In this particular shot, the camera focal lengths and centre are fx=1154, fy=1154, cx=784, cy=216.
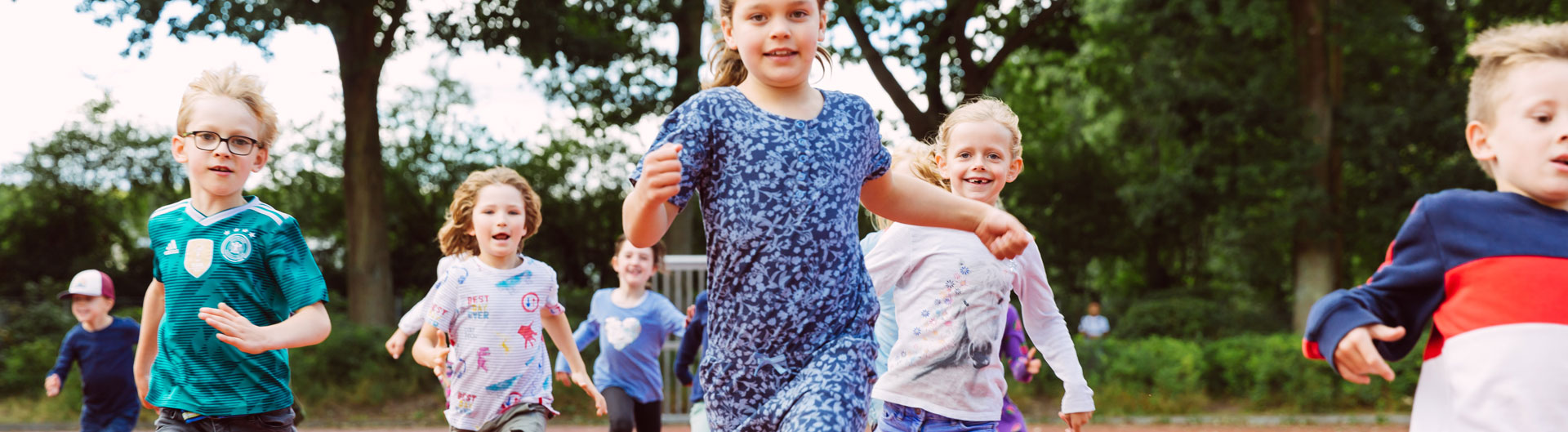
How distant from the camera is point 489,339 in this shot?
550 cm

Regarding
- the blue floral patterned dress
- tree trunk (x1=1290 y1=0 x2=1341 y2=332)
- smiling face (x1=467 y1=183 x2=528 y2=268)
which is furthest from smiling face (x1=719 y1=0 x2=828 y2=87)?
tree trunk (x1=1290 y1=0 x2=1341 y2=332)

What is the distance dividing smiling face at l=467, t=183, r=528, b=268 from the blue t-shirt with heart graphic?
1.72 meters

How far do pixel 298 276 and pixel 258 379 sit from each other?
38 cm

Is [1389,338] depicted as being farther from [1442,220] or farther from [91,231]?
[91,231]

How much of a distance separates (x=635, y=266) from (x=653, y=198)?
5283 mm

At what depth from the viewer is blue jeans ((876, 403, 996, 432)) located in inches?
169

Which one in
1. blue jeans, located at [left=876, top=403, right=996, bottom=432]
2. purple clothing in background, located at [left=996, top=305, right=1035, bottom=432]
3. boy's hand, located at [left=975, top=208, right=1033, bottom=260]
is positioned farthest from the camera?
purple clothing in background, located at [left=996, top=305, right=1035, bottom=432]

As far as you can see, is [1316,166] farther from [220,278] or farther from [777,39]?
[220,278]

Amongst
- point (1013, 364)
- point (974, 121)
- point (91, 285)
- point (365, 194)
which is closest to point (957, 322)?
point (974, 121)

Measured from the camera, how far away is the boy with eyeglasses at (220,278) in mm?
3764

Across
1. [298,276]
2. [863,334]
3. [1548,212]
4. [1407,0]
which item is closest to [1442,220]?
[1548,212]

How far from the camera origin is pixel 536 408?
18.0 feet

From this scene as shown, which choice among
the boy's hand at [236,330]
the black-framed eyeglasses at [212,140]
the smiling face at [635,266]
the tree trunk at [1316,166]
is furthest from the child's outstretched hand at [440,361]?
the tree trunk at [1316,166]

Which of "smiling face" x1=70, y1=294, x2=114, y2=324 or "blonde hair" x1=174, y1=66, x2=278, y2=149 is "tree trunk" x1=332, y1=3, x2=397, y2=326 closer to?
"smiling face" x1=70, y1=294, x2=114, y2=324
